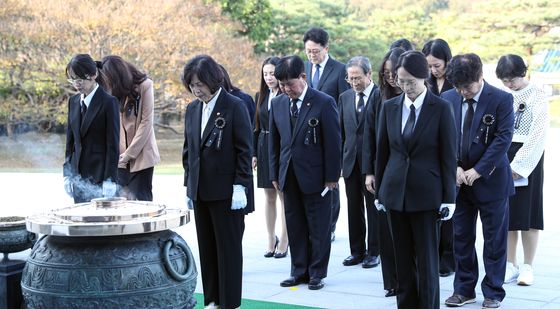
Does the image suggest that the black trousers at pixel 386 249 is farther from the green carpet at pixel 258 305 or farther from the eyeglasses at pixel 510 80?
the eyeglasses at pixel 510 80

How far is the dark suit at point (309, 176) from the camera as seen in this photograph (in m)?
6.07

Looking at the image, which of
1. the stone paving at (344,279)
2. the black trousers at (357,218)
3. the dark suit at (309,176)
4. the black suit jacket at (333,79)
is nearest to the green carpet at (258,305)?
the stone paving at (344,279)

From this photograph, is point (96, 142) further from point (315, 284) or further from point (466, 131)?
point (466, 131)

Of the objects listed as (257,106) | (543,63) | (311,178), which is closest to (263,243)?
(257,106)

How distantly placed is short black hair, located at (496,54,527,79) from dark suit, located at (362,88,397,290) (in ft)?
3.04

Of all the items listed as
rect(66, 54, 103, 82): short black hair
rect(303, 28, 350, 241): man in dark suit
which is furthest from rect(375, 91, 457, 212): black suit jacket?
rect(303, 28, 350, 241): man in dark suit

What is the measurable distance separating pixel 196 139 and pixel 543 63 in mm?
29004

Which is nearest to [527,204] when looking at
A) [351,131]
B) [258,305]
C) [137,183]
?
[351,131]

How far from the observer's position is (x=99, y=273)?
379 centimetres

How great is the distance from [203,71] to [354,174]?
2290 mm

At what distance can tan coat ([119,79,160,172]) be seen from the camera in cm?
614

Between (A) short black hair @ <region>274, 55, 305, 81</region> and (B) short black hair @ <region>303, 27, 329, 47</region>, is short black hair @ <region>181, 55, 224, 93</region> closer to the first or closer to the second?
(A) short black hair @ <region>274, 55, 305, 81</region>

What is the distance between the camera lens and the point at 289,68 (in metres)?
5.93

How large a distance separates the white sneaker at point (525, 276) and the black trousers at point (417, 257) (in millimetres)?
1568
